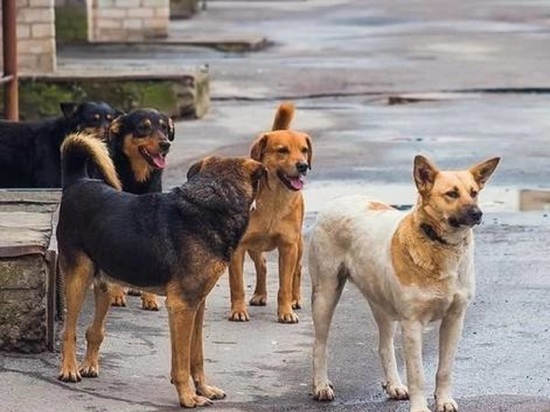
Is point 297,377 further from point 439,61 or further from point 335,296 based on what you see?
point 439,61

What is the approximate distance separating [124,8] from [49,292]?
20138 mm

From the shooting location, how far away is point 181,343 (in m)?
7.75

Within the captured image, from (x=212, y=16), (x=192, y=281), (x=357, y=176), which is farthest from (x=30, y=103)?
(x=212, y=16)

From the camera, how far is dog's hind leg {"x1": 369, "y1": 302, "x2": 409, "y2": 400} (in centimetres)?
802

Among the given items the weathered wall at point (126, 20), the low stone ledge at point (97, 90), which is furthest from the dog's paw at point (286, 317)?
the weathered wall at point (126, 20)

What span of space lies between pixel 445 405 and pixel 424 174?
106cm

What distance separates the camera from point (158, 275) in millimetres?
7859

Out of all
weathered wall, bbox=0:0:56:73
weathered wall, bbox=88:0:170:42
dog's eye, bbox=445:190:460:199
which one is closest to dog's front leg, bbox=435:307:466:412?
dog's eye, bbox=445:190:460:199

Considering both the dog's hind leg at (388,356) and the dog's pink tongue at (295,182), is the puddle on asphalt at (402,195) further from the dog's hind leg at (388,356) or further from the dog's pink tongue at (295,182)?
the dog's hind leg at (388,356)

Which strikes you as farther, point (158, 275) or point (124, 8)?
point (124, 8)

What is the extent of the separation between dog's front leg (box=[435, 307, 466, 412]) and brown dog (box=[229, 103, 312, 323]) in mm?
2099

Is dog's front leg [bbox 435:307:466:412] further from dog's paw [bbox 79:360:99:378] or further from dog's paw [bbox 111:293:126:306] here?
dog's paw [bbox 111:293:126:306]

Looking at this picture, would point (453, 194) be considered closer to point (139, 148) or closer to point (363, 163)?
point (139, 148)

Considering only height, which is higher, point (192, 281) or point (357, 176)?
point (192, 281)
